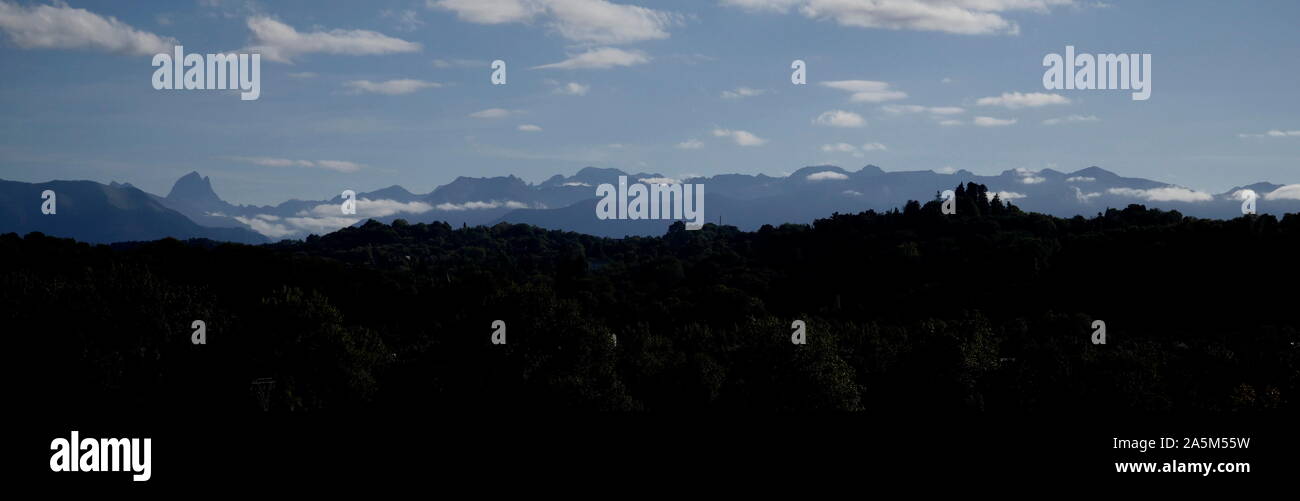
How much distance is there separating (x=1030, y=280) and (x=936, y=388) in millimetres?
98297

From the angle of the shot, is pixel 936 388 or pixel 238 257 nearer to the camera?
pixel 936 388

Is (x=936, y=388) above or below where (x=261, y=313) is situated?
below

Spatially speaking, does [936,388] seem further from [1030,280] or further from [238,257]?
[238,257]

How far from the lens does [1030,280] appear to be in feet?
526
